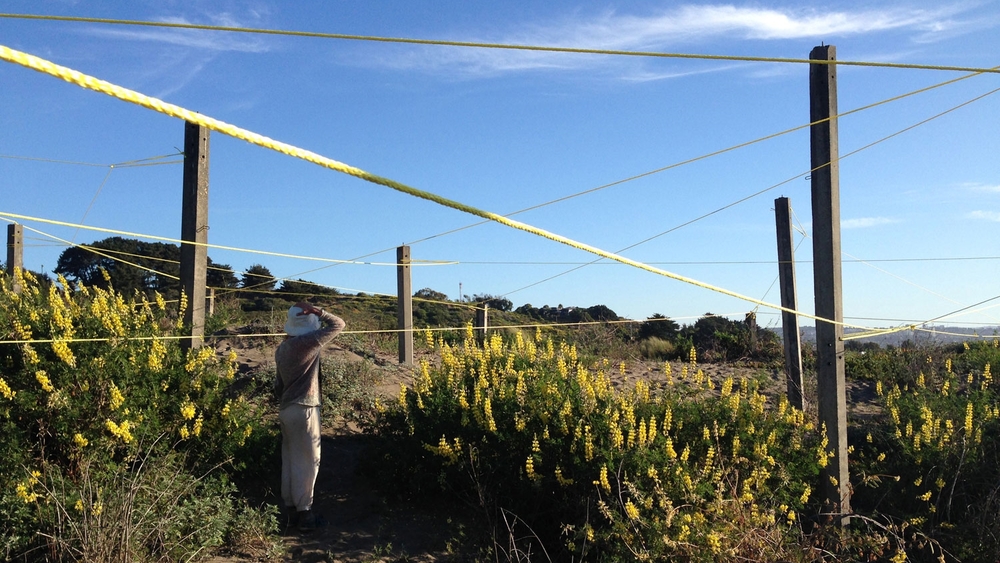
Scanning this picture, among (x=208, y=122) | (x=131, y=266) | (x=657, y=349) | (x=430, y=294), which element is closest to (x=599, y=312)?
(x=430, y=294)

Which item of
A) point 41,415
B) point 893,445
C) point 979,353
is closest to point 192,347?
point 41,415

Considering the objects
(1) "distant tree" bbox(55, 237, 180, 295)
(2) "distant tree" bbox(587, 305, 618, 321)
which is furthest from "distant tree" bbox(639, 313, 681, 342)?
(1) "distant tree" bbox(55, 237, 180, 295)

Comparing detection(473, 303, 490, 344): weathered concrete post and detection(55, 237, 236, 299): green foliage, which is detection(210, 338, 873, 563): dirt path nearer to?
detection(473, 303, 490, 344): weathered concrete post

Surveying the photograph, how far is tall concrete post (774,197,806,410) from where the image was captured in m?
8.69

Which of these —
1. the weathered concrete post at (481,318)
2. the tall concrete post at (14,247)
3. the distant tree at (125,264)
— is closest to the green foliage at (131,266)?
the distant tree at (125,264)

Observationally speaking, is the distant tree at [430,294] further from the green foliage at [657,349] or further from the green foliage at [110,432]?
the green foliage at [110,432]

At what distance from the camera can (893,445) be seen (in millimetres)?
7555

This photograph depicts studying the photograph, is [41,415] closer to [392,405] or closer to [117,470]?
[117,470]

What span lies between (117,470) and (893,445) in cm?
643

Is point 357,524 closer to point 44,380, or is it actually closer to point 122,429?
point 122,429

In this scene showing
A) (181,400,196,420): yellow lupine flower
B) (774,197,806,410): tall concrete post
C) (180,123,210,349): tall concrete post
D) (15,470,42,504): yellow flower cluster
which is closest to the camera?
(15,470,42,504): yellow flower cluster

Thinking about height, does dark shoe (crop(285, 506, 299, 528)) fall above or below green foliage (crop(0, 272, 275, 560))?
below

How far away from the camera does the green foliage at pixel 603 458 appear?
5262mm

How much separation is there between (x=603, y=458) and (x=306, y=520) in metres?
2.32
